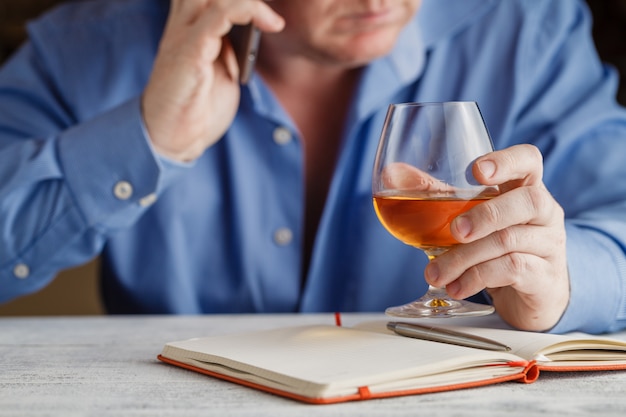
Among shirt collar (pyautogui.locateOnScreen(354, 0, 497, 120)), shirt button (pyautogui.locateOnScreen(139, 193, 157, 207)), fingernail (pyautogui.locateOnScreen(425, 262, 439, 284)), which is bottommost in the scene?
shirt button (pyautogui.locateOnScreen(139, 193, 157, 207))

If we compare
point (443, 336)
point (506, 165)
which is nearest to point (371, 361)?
point (443, 336)

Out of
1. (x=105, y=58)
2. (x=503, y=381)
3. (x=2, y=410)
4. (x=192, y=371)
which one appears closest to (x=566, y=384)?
(x=503, y=381)

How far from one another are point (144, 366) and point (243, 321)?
1.32 feet

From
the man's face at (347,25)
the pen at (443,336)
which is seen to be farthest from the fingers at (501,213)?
the man's face at (347,25)

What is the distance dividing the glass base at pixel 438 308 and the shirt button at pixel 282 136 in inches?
27.1

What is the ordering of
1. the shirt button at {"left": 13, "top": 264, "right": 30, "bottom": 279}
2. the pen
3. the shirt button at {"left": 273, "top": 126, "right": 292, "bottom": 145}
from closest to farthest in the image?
1. the pen
2. the shirt button at {"left": 13, "top": 264, "right": 30, "bottom": 279}
3. the shirt button at {"left": 273, "top": 126, "right": 292, "bottom": 145}

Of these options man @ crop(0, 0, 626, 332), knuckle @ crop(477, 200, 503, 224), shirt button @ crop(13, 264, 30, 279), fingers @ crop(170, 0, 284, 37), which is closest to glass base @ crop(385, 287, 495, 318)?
knuckle @ crop(477, 200, 503, 224)

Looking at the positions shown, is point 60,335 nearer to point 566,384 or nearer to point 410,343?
point 410,343

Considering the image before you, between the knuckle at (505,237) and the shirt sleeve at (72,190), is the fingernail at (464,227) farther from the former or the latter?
the shirt sleeve at (72,190)

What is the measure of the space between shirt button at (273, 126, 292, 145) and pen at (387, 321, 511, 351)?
2.22 feet

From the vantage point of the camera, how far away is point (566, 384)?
2.69 ft

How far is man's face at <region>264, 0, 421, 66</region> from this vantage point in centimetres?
143

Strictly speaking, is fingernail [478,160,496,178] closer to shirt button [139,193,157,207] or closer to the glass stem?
the glass stem

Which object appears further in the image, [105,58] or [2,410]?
[105,58]
